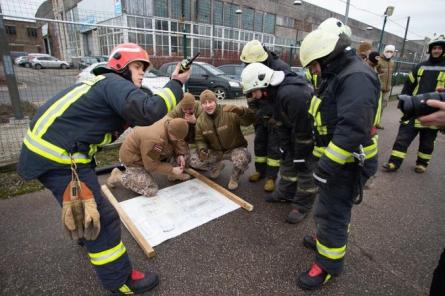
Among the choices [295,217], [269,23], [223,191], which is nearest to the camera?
[295,217]

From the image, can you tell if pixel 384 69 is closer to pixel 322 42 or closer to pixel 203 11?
pixel 322 42

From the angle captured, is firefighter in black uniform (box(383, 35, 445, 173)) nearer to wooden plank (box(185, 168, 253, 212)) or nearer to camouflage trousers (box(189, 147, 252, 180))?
camouflage trousers (box(189, 147, 252, 180))

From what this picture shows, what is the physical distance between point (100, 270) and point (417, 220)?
3.29 meters

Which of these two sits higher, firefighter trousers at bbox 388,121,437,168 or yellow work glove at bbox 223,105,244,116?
yellow work glove at bbox 223,105,244,116

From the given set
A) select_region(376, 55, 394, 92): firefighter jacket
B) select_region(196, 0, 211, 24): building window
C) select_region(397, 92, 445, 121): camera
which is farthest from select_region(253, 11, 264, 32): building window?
select_region(397, 92, 445, 121): camera

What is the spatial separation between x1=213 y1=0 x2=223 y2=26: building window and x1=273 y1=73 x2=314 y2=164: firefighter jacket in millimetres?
29150

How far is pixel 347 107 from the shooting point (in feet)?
5.46

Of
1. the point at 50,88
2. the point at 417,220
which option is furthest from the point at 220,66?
the point at 417,220

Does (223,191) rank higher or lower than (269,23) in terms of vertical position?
lower

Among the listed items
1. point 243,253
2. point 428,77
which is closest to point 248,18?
point 428,77

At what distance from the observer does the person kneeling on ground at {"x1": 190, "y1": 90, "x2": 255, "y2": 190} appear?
3510 millimetres

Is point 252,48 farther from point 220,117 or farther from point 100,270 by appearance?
point 100,270

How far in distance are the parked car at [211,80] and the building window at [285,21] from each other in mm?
31661

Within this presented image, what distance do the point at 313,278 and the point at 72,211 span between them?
1.81 metres
